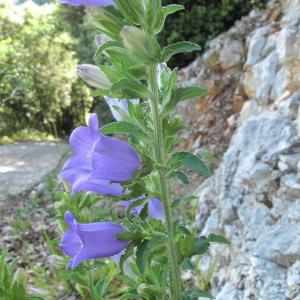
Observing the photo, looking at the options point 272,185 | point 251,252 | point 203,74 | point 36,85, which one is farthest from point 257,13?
point 36,85

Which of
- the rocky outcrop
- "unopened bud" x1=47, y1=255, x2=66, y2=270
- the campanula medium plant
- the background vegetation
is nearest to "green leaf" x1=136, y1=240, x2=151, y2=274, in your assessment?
the campanula medium plant

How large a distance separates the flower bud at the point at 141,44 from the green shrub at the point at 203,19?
6.06 meters

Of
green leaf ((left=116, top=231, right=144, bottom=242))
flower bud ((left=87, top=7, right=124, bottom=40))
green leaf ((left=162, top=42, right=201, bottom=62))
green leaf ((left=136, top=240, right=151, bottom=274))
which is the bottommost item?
green leaf ((left=136, top=240, right=151, bottom=274))

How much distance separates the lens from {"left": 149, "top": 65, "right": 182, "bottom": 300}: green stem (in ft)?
4.53

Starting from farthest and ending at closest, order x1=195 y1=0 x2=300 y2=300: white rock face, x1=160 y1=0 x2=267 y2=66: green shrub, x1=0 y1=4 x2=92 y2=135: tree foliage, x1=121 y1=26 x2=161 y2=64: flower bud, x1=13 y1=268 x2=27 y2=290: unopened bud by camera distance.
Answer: x1=0 y1=4 x2=92 y2=135: tree foliage → x1=160 y1=0 x2=267 y2=66: green shrub → x1=195 y1=0 x2=300 y2=300: white rock face → x1=13 y1=268 x2=27 y2=290: unopened bud → x1=121 y1=26 x2=161 y2=64: flower bud

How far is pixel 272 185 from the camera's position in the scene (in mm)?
3117

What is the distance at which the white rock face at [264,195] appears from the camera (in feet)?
8.25

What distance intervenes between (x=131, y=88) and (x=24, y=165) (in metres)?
8.71

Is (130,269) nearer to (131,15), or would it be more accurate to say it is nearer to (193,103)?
(131,15)

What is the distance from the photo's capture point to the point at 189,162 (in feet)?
4.55

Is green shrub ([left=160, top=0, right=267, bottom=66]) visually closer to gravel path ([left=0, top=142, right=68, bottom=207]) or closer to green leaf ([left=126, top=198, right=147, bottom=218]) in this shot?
gravel path ([left=0, top=142, right=68, bottom=207])

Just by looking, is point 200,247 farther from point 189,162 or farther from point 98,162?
point 98,162

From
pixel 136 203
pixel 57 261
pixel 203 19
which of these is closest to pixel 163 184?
pixel 136 203

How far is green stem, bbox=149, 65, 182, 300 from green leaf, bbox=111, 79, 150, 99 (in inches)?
1.3
